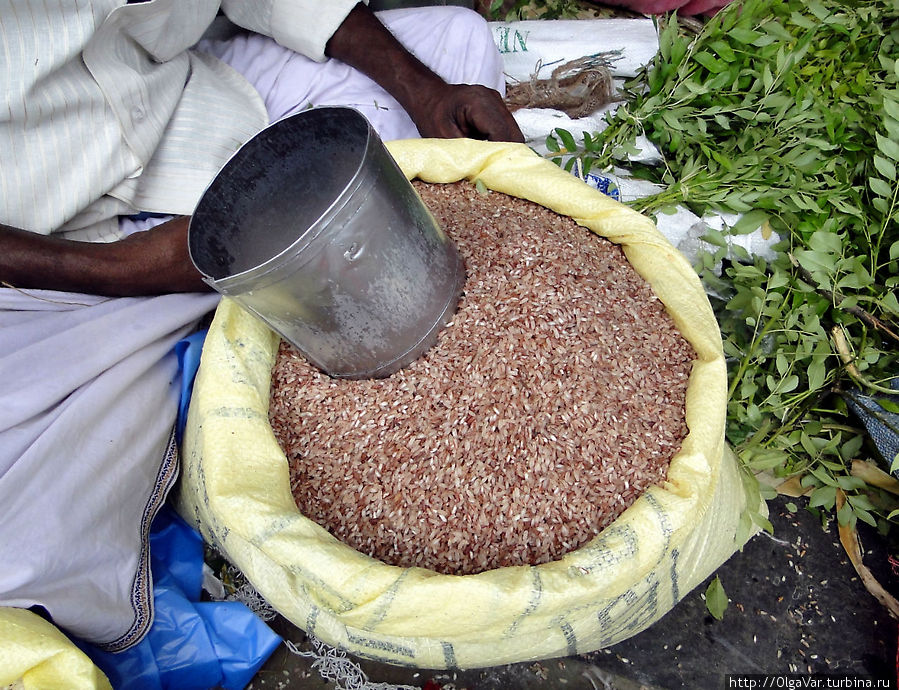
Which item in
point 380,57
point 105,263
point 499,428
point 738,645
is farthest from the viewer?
point 380,57

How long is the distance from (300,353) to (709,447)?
0.66 metres

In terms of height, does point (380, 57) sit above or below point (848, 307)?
above

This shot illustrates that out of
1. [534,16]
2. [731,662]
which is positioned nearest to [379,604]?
[731,662]

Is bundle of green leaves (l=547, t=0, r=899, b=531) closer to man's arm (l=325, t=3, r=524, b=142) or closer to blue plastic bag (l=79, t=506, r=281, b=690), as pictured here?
man's arm (l=325, t=3, r=524, b=142)

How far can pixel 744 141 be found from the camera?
1392 mm

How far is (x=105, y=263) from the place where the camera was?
1141 mm

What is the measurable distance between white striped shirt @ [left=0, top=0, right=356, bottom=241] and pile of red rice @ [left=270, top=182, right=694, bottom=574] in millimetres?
509

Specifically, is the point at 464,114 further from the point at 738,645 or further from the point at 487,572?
the point at 738,645

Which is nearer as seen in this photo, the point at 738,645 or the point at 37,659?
the point at 37,659

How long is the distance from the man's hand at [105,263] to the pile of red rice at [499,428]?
30 cm

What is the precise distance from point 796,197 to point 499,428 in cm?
76

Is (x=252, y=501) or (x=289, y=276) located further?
(x=252, y=501)

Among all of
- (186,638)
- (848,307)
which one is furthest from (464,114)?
(186,638)

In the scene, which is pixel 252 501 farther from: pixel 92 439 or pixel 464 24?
pixel 464 24
